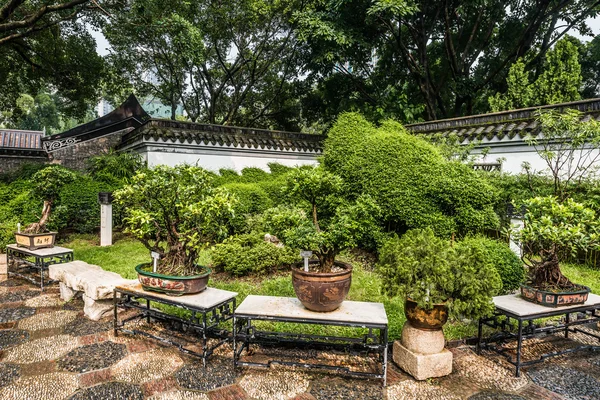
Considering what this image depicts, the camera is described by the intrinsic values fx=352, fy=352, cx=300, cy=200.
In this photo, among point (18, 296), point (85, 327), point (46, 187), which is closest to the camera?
point (85, 327)

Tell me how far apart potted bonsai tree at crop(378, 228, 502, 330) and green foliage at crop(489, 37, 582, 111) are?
440 inches

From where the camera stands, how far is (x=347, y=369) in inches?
118

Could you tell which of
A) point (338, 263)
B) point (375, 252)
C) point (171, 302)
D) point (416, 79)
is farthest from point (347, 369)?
point (416, 79)

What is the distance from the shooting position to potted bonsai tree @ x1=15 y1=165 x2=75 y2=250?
5961mm

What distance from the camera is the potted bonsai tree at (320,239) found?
3.18 m

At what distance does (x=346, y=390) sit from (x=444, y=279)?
123cm

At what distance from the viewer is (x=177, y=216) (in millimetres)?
3949

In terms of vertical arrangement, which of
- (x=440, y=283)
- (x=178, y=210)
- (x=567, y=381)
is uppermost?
(x=178, y=210)

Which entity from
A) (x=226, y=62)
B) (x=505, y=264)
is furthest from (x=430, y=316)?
(x=226, y=62)

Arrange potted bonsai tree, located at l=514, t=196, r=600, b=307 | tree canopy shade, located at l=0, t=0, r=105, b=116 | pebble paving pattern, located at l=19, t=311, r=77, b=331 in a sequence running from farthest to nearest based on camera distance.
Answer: tree canopy shade, located at l=0, t=0, r=105, b=116, pebble paving pattern, located at l=19, t=311, r=77, b=331, potted bonsai tree, located at l=514, t=196, r=600, b=307

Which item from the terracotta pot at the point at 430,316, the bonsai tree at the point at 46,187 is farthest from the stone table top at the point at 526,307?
the bonsai tree at the point at 46,187

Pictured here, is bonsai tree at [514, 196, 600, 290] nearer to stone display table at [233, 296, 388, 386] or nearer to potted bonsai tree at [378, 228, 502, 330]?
Answer: potted bonsai tree at [378, 228, 502, 330]

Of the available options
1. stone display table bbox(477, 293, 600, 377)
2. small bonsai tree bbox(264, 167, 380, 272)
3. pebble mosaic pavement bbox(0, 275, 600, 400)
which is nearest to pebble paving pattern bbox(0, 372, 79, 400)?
pebble mosaic pavement bbox(0, 275, 600, 400)

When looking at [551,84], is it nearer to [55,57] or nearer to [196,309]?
[196,309]
